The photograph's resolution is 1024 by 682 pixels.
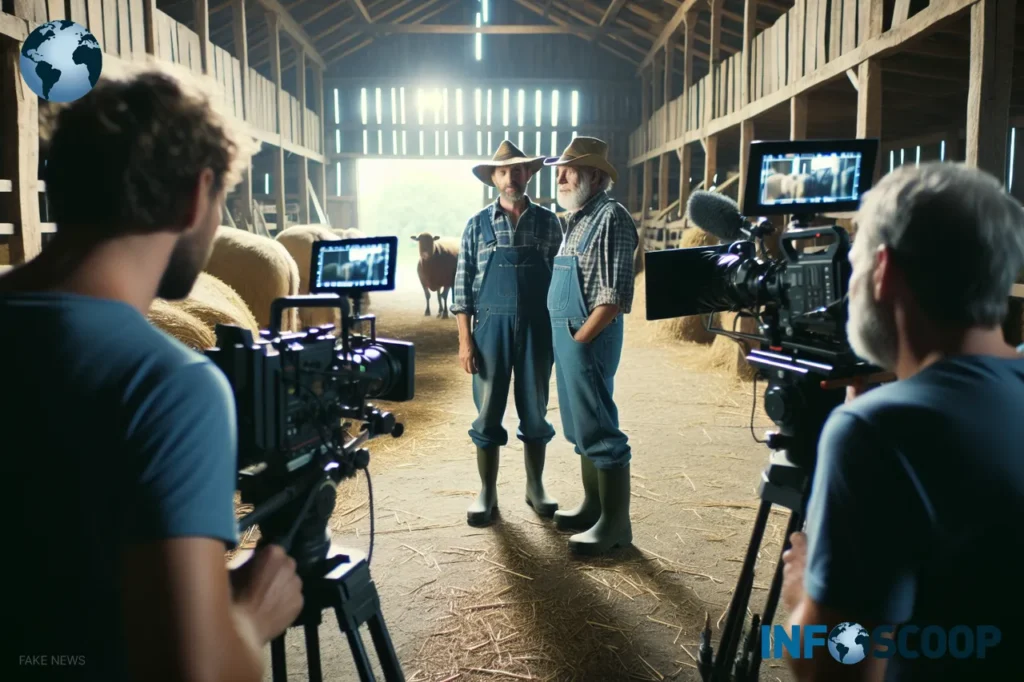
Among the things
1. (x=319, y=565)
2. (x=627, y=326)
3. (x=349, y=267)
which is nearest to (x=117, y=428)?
(x=319, y=565)

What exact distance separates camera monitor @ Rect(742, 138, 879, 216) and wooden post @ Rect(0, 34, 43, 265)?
5256 millimetres

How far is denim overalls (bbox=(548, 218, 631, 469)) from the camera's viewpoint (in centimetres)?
355

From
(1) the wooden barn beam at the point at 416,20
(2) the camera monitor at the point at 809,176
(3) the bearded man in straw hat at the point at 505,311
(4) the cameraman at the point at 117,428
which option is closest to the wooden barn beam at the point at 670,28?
(1) the wooden barn beam at the point at 416,20

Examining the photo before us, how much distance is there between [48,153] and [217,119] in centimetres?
22

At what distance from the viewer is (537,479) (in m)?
4.16

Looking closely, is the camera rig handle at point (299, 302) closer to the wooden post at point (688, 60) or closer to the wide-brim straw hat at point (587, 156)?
the wide-brim straw hat at point (587, 156)

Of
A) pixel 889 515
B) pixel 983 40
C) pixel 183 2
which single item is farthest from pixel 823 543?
pixel 183 2

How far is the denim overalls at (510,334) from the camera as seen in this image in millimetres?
3918

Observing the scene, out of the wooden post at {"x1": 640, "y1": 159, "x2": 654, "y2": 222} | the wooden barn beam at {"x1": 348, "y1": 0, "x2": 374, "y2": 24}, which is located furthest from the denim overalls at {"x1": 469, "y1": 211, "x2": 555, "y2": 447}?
the wooden barn beam at {"x1": 348, "y1": 0, "x2": 374, "y2": 24}

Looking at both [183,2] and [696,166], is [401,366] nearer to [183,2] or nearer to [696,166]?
[183,2]

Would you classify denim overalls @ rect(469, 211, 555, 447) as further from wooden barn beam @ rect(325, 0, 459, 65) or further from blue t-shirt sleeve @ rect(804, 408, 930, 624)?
wooden barn beam @ rect(325, 0, 459, 65)

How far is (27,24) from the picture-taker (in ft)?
17.8

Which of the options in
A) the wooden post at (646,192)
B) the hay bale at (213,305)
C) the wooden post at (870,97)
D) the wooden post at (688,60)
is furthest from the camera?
the wooden post at (646,192)

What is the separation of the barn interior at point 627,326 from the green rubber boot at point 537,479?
9cm
